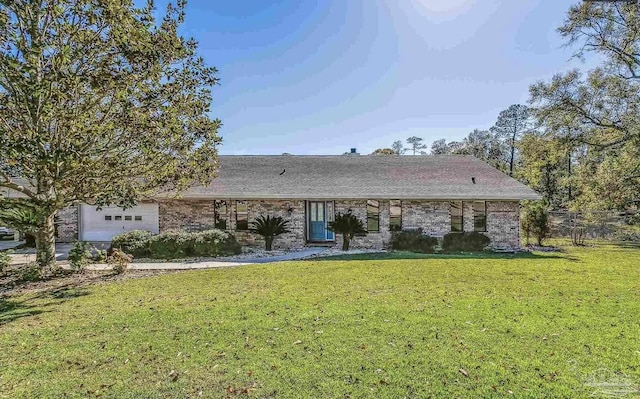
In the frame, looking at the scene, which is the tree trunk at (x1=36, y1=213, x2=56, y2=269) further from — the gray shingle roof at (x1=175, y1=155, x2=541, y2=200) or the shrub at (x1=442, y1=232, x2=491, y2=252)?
the shrub at (x1=442, y1=232, x2=491, y2=252)

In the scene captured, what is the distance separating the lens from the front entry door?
1752 cm

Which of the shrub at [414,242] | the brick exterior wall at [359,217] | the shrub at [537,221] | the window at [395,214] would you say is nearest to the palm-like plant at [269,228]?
the brick exterior wall at [359,217]

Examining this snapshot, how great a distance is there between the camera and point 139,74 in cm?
905

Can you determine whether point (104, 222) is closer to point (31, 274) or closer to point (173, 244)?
point (173, 244)

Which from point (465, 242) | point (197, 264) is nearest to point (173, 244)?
point (197, 264)

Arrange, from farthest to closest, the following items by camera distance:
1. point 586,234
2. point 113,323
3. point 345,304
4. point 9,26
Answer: point 586,234, point 9,26, point 345,304, point 113,323

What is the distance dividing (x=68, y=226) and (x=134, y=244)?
20.7 ft

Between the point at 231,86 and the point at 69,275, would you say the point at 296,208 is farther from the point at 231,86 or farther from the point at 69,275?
the point at 69,275

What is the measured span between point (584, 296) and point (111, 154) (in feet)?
38.1

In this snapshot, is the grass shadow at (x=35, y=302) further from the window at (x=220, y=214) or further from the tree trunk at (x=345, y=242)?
the tree trunk at (x=345, y=242)

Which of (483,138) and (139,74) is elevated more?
(483,138)

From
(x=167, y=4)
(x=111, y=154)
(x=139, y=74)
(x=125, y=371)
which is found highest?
(x=167, y=4)

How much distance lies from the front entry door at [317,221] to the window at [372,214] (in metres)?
2.08

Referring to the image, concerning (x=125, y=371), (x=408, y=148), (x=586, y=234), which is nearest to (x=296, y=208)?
(x=125, y=371)
